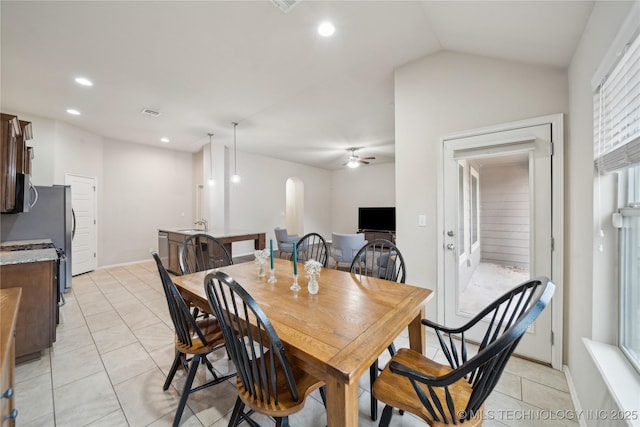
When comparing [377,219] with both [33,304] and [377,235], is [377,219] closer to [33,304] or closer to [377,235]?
[377,235]

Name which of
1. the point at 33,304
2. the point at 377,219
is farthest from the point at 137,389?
the point at 377,219

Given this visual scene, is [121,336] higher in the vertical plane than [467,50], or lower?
lower

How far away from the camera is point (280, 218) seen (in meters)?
7.75

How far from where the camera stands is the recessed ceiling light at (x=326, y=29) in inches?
84.4

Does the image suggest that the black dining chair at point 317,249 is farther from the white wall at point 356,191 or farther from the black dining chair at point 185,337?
the white wall at point 356,191

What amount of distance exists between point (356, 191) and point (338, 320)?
7.83 metres

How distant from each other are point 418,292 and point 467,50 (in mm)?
2267

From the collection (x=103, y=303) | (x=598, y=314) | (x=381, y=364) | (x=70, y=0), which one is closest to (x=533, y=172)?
(x=598, y=314)

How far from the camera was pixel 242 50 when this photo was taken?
2518 millimetres

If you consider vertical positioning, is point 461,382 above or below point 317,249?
below

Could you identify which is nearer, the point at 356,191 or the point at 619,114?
the point at 619,114

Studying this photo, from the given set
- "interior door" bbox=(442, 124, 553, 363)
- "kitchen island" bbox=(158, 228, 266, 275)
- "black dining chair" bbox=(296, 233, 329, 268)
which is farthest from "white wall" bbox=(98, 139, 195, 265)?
"interior door" bbox=(442, 124, 553, 363)

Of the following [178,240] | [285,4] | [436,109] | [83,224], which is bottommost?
[178,240]

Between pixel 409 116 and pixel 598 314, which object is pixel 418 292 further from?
pixel 409 116
